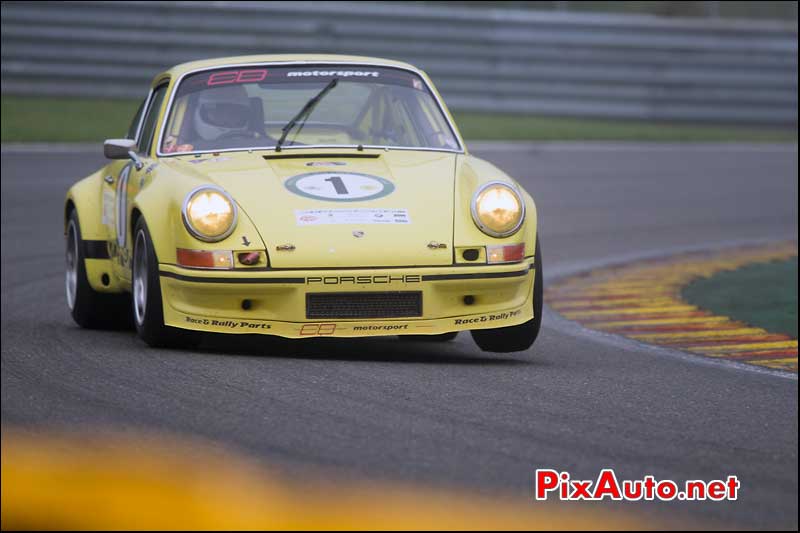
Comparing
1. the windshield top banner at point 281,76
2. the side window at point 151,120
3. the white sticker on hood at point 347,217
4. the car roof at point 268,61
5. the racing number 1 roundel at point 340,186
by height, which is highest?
the car roof at point 268,61

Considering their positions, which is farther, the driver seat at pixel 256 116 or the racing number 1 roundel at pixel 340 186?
the driver seat at pixel 256 116

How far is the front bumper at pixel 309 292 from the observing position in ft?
17.7

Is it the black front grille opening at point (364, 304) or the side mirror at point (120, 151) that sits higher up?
the side mirror at point (120, 151)

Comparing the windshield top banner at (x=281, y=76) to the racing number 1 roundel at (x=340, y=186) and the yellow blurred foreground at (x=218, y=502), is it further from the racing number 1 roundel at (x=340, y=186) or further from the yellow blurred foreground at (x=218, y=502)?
the yellow blurred foreground at (x=218, y=502)

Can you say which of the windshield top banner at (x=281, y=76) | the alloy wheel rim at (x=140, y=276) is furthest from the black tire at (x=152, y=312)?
the windshield top banner at (x=281, y=76)

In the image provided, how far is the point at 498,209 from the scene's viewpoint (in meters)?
5.70

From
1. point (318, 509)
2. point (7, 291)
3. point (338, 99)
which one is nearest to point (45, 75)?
point (7, 291)

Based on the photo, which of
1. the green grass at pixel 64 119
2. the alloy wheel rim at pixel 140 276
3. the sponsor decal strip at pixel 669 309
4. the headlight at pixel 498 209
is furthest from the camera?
the green grass at pixel 64 119

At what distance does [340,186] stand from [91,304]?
169 cm

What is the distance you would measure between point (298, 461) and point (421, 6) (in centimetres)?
1275

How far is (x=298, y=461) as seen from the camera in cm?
378

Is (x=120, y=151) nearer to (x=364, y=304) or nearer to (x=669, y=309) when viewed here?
(x=364, y=304)

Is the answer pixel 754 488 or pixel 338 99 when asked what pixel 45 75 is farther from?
pixel 754 488

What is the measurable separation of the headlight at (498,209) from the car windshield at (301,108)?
81 cm
